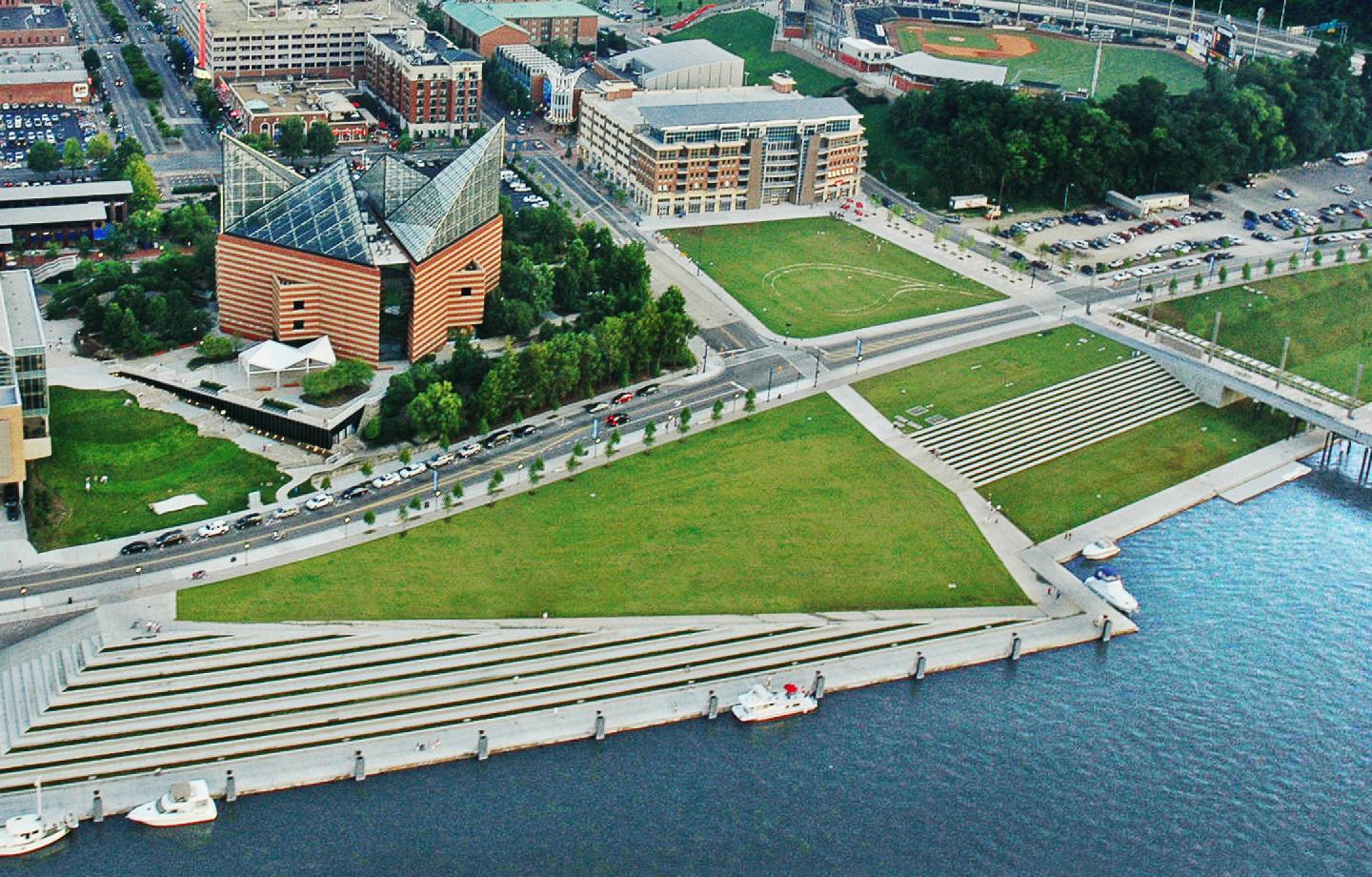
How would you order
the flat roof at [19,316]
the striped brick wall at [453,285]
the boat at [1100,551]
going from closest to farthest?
the flat roof at [19,316] → the boat at [1100,551] → the striped brick wall at [453,285]

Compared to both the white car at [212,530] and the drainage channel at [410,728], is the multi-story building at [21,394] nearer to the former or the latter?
the white car at [212,530]

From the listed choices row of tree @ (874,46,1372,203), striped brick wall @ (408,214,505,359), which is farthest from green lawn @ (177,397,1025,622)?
row of tree @ (874,46,1372,203)

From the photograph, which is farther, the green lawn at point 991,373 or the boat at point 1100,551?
the green lawn at point 991,373

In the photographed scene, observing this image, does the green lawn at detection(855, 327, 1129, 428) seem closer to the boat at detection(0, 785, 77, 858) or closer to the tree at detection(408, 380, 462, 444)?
the tree at detection(408, 380, 462, 444)

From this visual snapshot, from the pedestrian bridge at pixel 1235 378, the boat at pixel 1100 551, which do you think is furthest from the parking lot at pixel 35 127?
the boat at pixel 1100 551

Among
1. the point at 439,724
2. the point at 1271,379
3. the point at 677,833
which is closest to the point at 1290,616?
the point at 1271,379

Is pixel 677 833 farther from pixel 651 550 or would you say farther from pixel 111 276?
pixel 111 276
